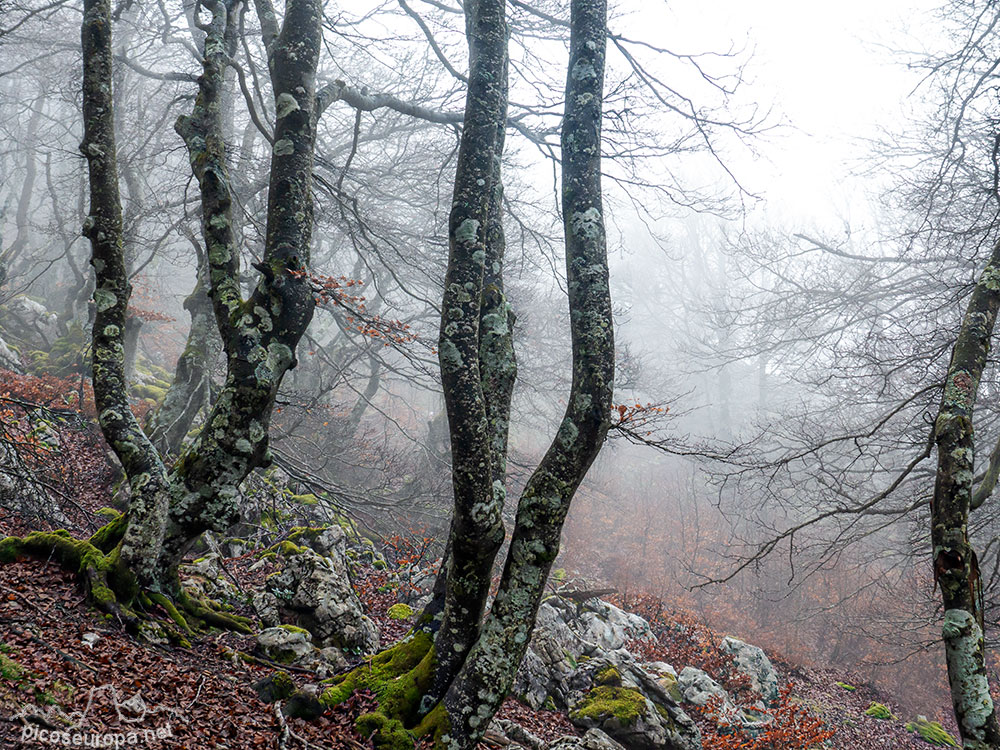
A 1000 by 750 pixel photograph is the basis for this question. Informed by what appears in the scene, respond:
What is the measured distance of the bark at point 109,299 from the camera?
368 cm

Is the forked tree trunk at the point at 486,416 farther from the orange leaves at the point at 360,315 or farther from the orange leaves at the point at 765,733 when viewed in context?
the orange leaves at the point at 765,733

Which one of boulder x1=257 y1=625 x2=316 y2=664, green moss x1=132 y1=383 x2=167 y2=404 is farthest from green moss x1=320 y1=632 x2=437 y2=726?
green moss x1=132 y1=383 x2=167 y2=404

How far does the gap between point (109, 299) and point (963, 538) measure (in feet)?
17.1

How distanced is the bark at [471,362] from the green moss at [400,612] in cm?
332

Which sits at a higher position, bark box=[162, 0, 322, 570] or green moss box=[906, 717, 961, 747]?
bark box=[162, 0, 322, 570]

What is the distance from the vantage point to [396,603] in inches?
273

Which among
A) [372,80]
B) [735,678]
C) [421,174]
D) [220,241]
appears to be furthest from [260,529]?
[372,80]

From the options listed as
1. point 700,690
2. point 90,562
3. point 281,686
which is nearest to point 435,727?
point 281,686

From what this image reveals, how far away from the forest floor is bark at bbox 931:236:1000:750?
123 inches

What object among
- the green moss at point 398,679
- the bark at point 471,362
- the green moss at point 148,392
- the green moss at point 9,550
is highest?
the bark at point 471,362

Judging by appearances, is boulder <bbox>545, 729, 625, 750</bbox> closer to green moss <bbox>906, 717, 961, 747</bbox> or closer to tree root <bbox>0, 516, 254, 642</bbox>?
tree root <bbox>0, 516, 254, 642</bbox>

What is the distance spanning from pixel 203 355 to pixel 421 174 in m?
6.25

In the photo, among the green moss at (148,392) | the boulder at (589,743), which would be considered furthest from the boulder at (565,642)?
the green moss at (148,392)

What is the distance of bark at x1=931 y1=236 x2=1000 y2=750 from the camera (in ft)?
9.19
